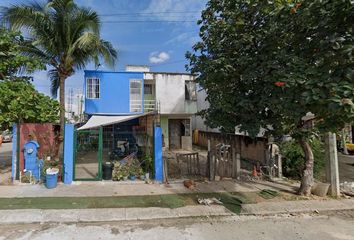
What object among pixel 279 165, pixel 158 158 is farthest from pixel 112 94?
pixel 279 165

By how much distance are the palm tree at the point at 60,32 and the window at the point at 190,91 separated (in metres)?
9.48

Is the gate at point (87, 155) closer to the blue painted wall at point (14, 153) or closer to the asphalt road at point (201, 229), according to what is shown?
the blue painted wall at point (14, 153)

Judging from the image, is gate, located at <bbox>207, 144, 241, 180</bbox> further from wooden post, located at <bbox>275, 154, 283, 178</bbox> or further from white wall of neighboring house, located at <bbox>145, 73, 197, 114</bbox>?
white wall of neighboring house, located at <bbox>145, 73, 197, 114</bbox>

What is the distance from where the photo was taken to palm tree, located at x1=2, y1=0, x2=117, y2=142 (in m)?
10.6

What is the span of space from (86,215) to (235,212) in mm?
3777

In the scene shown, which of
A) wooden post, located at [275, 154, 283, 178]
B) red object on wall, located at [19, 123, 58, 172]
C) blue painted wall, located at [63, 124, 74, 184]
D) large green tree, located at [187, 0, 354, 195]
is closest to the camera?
large green tree, located at [187, 0, 354, 195]

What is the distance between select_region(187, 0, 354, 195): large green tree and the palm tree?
238 inches

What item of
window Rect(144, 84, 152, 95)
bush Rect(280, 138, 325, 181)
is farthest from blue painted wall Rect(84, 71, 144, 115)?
bush Rect(280, 138, 325, 181)

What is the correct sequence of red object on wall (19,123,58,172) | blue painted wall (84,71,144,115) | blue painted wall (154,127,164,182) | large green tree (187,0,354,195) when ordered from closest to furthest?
large green tree (187,0,354,195), blue painted wall (154,127,164,182), red object on wall (19,123,58,172), blue painted wall (84,71,144,115)

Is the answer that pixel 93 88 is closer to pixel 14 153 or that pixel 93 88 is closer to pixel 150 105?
pixel 150 105

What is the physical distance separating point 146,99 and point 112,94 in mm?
3972

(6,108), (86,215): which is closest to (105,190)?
(86,215)

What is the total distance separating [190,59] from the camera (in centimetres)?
781

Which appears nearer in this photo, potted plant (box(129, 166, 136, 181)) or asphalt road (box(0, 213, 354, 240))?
asphalt road (box(0, 213, 354, 240))
